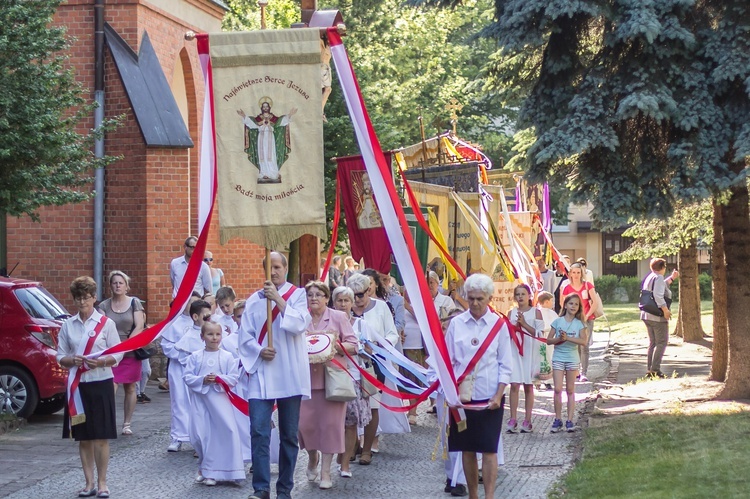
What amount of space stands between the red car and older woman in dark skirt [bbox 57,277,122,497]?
4.35 meters

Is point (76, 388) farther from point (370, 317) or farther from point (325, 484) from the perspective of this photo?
point (370, 317)

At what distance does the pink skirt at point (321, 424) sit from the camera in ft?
33.3

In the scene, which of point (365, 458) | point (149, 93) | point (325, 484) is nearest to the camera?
point (325, 484)

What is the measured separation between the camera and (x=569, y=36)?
1444 centimetres

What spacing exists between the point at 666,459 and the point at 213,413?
167 inches

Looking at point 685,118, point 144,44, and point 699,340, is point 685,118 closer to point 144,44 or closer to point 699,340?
point 144,44

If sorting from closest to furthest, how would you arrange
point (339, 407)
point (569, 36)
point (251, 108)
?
point (251, 108) → point (339, 407) → point (569, 36)

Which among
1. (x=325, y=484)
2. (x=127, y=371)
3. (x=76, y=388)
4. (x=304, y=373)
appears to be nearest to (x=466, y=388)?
(x=304, y=373)

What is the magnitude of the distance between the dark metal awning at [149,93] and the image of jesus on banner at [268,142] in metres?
9.53

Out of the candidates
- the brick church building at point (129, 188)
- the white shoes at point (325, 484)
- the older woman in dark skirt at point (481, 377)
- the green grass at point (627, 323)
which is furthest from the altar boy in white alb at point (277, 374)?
the green grass at point (627, 323)

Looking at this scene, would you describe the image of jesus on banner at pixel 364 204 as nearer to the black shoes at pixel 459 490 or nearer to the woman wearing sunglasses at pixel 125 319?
the woman wearing sunglasses at pixel 125 319

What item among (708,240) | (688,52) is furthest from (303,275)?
(708,240)

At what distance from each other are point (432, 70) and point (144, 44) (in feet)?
65.6

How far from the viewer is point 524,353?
13.7 meters
